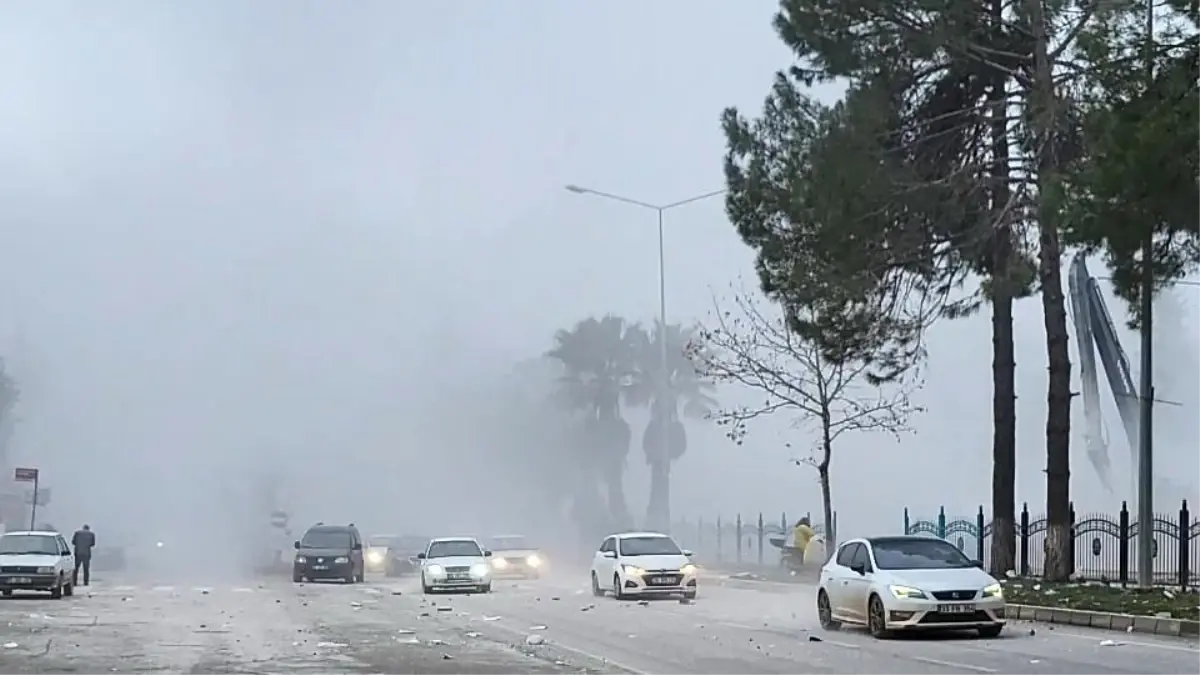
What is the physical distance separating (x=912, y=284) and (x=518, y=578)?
2104cm

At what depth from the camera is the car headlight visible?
21.0 meters

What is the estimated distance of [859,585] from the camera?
22328mm

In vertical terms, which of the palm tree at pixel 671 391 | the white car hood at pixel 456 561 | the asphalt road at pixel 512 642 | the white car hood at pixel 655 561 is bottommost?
the asphalt road at pixel 512 642

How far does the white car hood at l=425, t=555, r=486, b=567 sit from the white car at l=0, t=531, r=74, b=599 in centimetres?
820

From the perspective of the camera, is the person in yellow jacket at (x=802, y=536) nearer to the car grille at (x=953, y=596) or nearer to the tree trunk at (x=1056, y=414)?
the tree trunk at (x=1056, y=414)

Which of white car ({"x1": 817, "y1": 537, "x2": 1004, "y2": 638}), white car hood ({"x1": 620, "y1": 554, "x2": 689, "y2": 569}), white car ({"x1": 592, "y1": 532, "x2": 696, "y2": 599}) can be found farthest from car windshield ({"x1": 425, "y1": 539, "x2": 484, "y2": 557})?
white car ({"x1": 817, "y1": 537, "x2": 1004, "y2": 638})

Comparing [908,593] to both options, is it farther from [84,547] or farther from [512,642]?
[84,547]

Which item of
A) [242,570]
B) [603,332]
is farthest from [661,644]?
[603,332]

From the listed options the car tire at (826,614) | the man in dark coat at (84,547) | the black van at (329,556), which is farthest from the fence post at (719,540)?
the car tire at (826,614)

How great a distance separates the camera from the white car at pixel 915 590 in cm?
2102

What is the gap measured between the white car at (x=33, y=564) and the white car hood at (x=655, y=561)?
12442 mm

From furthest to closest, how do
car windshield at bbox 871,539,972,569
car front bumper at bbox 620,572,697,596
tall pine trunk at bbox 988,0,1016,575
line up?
car front bumper at bbox 620,572,697,596, tall pine trunk at bbox 988,0,1016,575, car windshield at bbox 871,539,972,569

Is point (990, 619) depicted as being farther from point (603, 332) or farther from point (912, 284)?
point (603, 332)

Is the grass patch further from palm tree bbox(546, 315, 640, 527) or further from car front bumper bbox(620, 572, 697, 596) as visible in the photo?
palm tree bbox(546, 315, 640, 527)
